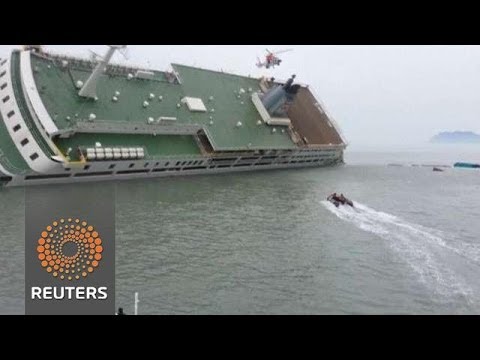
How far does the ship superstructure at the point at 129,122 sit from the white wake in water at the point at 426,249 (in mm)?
Answer: 26519

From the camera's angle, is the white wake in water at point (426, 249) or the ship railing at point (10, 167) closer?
the white wake in water at point (426, 249)

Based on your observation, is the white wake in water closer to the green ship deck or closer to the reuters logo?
the reuters logo

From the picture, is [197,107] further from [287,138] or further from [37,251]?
[37,251]

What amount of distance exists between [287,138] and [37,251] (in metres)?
79.7

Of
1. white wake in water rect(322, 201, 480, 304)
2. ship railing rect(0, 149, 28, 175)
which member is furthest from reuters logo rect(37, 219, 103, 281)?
ship railing rect(0, 149, 28, 175)

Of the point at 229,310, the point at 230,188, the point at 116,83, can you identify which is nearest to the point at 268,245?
the point at 229,310

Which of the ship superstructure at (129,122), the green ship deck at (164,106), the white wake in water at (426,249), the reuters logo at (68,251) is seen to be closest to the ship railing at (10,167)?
the ship superstructure at (129,122)

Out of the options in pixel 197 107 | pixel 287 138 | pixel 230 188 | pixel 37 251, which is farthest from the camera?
pixel 287 138

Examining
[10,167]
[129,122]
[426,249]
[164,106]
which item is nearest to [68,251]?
[426,249]

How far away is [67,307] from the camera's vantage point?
1270cm

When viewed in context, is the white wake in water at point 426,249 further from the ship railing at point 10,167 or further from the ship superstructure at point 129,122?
the ship railing at point 10,167

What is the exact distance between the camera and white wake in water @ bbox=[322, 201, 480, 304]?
27.6 metres

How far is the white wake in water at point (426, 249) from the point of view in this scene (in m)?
27.6

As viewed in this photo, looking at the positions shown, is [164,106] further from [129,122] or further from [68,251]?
[68,251]
